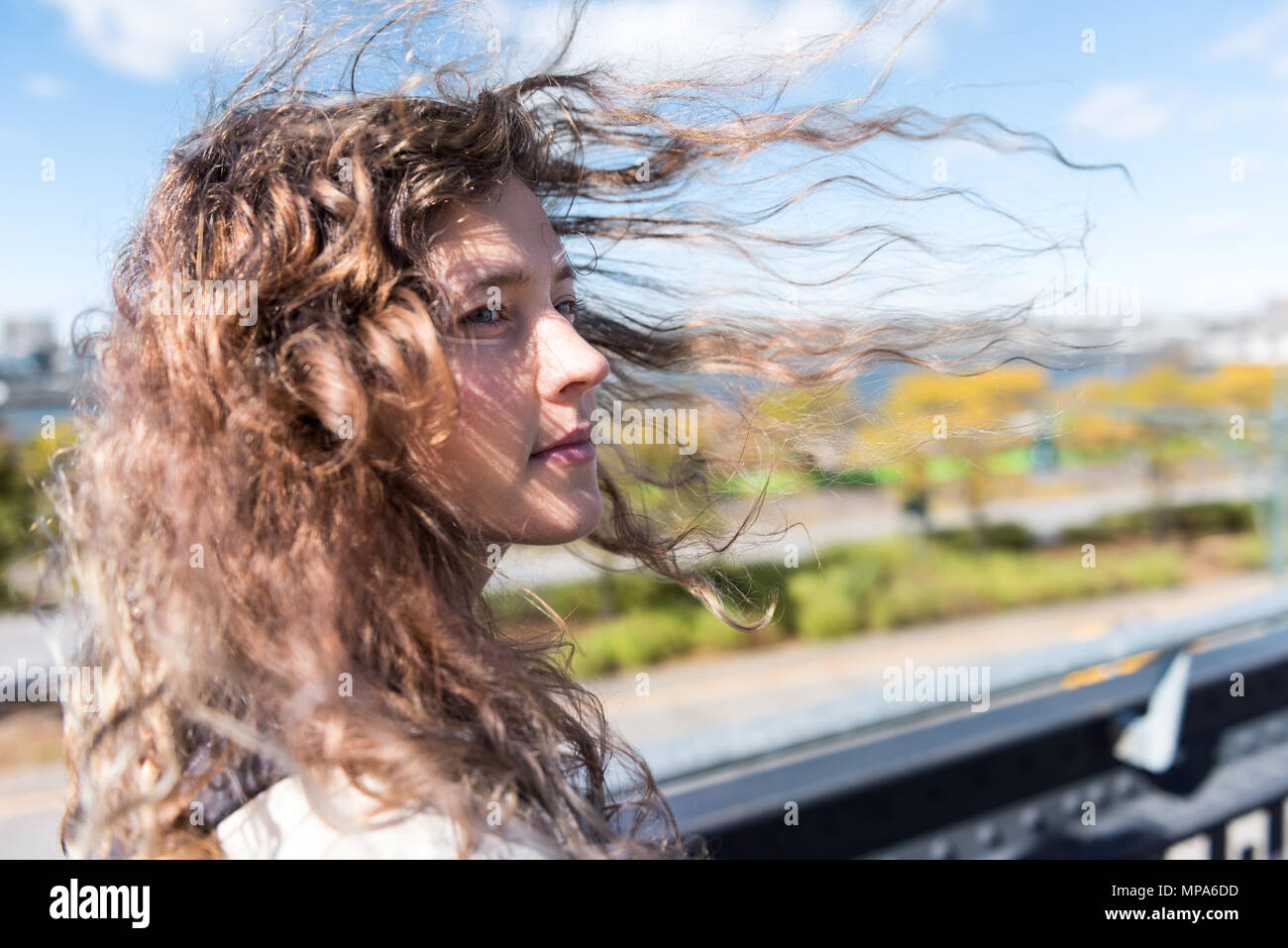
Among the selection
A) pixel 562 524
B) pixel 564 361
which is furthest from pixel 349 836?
pixel 564 361

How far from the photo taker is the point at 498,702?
4.21 feet

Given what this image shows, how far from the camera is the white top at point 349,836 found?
3.46ft

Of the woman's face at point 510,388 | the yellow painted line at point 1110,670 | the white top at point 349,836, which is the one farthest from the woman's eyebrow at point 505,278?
the yellow painted line at point 1110,670

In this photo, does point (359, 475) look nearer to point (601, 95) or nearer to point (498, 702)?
point (498, 702)

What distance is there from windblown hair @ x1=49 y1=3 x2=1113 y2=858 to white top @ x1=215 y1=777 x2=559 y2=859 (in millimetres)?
24

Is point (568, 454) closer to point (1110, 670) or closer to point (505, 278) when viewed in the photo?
point (505, 278)

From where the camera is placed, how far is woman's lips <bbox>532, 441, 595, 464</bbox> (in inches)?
58.1

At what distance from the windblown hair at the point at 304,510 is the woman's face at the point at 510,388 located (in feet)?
0.14

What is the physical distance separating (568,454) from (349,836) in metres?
0.64

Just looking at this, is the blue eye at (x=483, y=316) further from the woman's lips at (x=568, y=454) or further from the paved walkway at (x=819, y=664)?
the paved walkway at (x=819, y=664)

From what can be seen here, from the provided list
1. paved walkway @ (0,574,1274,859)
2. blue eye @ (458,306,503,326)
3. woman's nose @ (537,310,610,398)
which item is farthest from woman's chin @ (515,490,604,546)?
paved walkway @ (0,574,1274,859)

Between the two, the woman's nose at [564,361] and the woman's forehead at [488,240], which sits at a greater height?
the woman's forehead at [488,240]

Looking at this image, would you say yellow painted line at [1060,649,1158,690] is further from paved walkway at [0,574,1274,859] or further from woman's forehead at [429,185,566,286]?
paved walkway at [0,574,1274,859]
